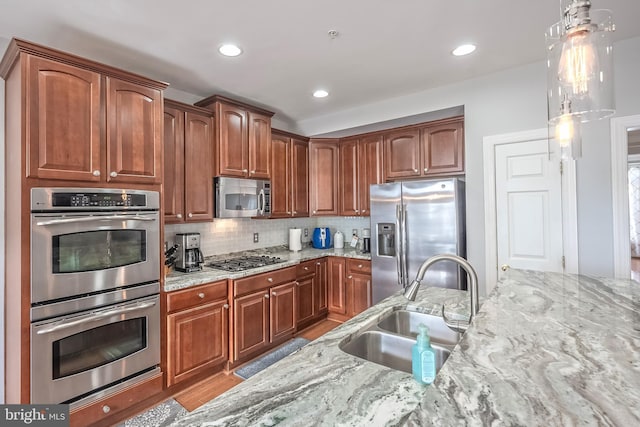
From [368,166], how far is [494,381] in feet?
10.9

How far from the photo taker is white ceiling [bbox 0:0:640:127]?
1.85 m

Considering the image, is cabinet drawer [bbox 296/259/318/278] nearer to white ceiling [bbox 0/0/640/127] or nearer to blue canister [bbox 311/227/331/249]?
blue canister [bbox 311/227/331/249]

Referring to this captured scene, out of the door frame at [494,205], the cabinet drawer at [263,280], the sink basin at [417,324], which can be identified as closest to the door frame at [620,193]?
the door frame at [494,205]

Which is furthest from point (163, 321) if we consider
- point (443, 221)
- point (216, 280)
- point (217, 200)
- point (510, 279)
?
point (443, 221)

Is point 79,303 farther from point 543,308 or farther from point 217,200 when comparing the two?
point 543,308

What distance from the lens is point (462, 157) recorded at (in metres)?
3.15

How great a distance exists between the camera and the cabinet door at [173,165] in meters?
2.61

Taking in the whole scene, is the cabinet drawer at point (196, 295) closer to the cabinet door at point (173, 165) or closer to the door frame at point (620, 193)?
the cabinet door at point (173, 165)

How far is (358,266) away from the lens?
3652 mm

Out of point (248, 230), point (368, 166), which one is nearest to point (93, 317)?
point (248, 230)

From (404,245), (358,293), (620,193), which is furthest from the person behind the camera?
(358,293)

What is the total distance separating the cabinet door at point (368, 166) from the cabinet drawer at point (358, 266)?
616 millimetres

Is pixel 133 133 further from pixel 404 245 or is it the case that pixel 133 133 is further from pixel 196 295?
pixel 404 245

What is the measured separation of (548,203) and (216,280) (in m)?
2.96
